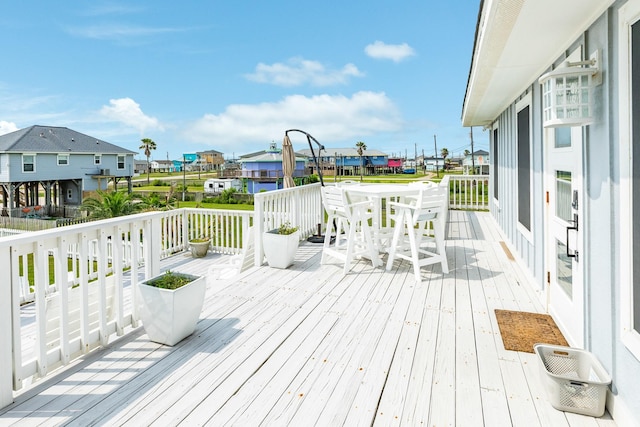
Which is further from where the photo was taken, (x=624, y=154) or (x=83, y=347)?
(x=83, y=347)

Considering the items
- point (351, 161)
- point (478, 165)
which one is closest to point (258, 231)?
point (478, 165)

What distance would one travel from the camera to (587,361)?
6.91 ft

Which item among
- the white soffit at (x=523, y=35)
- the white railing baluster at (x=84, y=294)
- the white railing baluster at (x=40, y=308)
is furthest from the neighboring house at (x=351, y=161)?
the white railing baluster at (x=40, y=308)

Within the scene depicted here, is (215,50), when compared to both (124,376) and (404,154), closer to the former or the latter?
(124,376)

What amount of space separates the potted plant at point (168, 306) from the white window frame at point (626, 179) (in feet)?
8.13

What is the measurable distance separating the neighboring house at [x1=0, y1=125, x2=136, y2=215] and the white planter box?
1068 inches

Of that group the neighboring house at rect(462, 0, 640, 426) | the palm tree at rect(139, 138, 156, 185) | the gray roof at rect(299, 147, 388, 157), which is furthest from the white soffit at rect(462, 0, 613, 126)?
the gray roof at rect(299, 147, 388, 157)

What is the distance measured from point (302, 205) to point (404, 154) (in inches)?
3069

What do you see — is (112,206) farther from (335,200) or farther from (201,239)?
(335,200)

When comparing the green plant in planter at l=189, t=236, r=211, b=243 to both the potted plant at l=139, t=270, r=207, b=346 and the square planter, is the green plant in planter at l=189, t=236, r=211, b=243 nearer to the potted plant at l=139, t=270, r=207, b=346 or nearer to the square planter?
the square planter

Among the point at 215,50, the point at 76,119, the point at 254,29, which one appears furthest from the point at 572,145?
the point at 76,119

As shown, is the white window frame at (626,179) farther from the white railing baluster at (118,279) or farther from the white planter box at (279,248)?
Answer: the white planter box at (279,248)

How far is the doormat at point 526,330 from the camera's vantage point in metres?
2.67

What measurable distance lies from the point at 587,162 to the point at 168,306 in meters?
2.77
